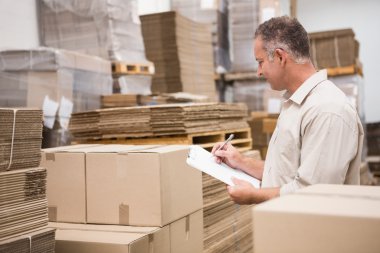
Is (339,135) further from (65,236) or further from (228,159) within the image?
(65,236)

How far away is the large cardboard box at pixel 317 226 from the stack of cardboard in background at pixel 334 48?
646 centimetres

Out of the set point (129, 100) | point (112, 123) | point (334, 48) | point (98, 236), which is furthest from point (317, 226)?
point (334, 48)

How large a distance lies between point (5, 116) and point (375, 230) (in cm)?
185

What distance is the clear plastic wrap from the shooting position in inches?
214

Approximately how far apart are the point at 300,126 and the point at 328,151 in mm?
258

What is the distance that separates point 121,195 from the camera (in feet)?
11.1

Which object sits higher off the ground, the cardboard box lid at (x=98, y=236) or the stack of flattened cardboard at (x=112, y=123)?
the stack of flattened cardboard at (x=112, y=123)

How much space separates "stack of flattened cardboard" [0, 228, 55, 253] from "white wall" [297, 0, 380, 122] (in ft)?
34.1

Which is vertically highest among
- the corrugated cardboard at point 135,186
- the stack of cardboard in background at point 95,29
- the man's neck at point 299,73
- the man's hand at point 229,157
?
the stack of cardboard in background at point 95,29

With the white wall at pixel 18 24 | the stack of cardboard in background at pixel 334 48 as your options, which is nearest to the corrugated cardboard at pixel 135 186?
the white wall at pixel 18 24

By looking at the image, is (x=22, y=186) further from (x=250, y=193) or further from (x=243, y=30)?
(x=243, y=30)

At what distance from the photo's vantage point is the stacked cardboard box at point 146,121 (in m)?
4.38

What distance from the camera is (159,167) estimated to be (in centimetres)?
328

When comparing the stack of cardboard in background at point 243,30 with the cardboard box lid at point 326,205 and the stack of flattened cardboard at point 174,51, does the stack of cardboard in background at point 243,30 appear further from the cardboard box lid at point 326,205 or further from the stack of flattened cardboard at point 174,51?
the cardboard box lid at point 326,205
